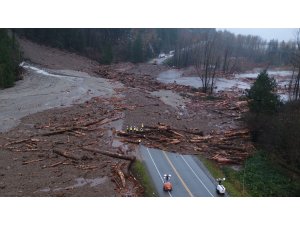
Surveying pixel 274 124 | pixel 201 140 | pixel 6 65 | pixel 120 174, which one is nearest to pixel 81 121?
pixel 201 140

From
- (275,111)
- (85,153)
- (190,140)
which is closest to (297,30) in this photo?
(275,111)

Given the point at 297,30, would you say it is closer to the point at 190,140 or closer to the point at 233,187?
the point at 190,140

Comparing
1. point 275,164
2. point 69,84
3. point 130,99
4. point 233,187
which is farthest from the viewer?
point 69,84

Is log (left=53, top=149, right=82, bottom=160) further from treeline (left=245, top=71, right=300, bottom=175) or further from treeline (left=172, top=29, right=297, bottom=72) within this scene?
treeline (left=172, top=29, right=297, bottom=72)

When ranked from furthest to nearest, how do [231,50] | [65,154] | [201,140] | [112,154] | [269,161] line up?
[231,50]
[201,140]
[112,154]
[269,161]
[65,154]

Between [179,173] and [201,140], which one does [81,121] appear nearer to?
[201,140]

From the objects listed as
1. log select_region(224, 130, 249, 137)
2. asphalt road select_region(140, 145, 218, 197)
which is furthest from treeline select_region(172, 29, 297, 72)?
asphalt road select_region(140, 145, 218, 197)
